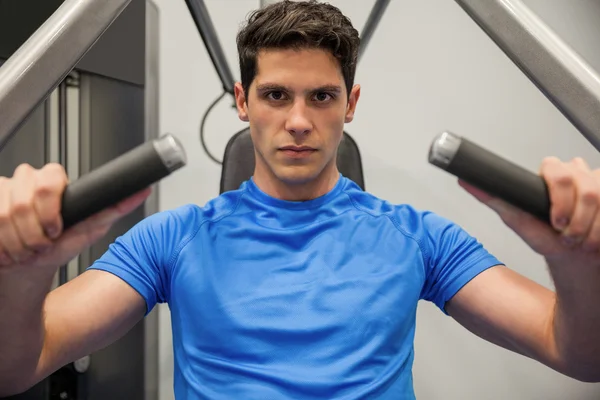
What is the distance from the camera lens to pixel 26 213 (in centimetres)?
39

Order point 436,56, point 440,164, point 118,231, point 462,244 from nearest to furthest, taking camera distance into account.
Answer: point 440,164, point 462,244, point 118,231, point 436,56

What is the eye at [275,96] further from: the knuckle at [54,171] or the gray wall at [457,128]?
the gray wall at [457,128]

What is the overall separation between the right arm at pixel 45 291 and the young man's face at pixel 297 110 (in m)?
0.36

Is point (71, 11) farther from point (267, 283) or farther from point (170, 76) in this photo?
point (170, 76)

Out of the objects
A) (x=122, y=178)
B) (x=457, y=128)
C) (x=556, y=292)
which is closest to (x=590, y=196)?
(x=556, y=292)

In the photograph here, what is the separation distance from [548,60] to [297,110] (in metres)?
0.45

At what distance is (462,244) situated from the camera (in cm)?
93

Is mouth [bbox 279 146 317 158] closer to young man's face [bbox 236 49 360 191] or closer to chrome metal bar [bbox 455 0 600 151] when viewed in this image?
young man's face [bbox 236 49 360 191]

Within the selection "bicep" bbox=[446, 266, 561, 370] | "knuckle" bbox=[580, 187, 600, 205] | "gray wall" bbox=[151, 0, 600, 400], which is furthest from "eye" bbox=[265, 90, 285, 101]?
"gray wall" bbox=[151, 0, 600, 400]

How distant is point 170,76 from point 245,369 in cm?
117

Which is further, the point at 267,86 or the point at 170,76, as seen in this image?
the point at 170,76

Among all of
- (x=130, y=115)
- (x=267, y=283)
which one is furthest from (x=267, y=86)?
(x=130, y=115)

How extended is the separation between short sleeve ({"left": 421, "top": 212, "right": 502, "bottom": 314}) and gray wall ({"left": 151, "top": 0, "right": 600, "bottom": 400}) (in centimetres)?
65

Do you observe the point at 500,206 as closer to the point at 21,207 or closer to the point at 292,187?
the point at 21,207
